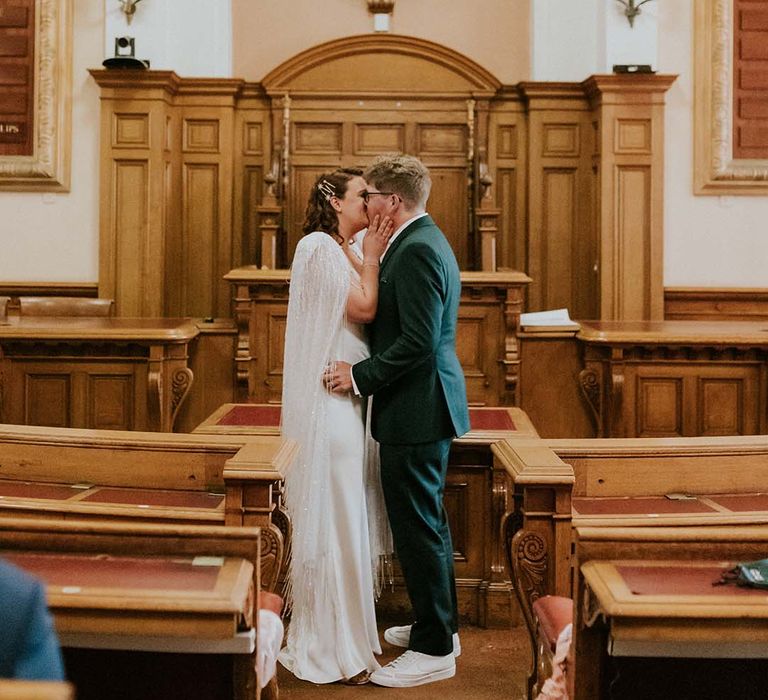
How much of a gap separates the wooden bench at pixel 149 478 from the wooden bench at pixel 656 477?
0.67 meters

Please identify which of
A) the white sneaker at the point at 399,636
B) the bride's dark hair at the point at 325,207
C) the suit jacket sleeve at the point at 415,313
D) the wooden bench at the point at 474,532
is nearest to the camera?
the suit jacket sleeve at the point at 415,313

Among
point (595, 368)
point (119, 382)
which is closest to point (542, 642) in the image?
point (595, 368)

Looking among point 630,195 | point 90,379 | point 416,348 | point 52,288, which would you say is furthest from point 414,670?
point 52,288

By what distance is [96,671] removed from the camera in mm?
1898

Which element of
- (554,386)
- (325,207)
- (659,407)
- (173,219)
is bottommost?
(659,407)

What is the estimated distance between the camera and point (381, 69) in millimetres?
7176

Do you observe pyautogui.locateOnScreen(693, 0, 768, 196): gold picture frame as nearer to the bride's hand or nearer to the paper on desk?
the paper on desk

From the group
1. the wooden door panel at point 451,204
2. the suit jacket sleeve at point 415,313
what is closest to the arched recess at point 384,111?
the wooden door panel at point 451,204

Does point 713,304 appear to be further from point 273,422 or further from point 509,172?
point 273,422

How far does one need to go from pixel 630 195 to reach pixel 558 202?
52 centimetres

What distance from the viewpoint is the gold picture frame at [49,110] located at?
7.06 metres

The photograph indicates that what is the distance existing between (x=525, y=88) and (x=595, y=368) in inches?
105

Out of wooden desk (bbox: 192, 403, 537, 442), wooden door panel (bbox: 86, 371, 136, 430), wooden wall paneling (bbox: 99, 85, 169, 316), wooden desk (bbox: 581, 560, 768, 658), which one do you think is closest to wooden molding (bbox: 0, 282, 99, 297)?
Result: wooden wall paneling (bbox: 99, 85, 169, 316)

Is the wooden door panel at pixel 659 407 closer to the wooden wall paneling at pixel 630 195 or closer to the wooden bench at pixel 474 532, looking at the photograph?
the wooden bench at pixel 474 532
